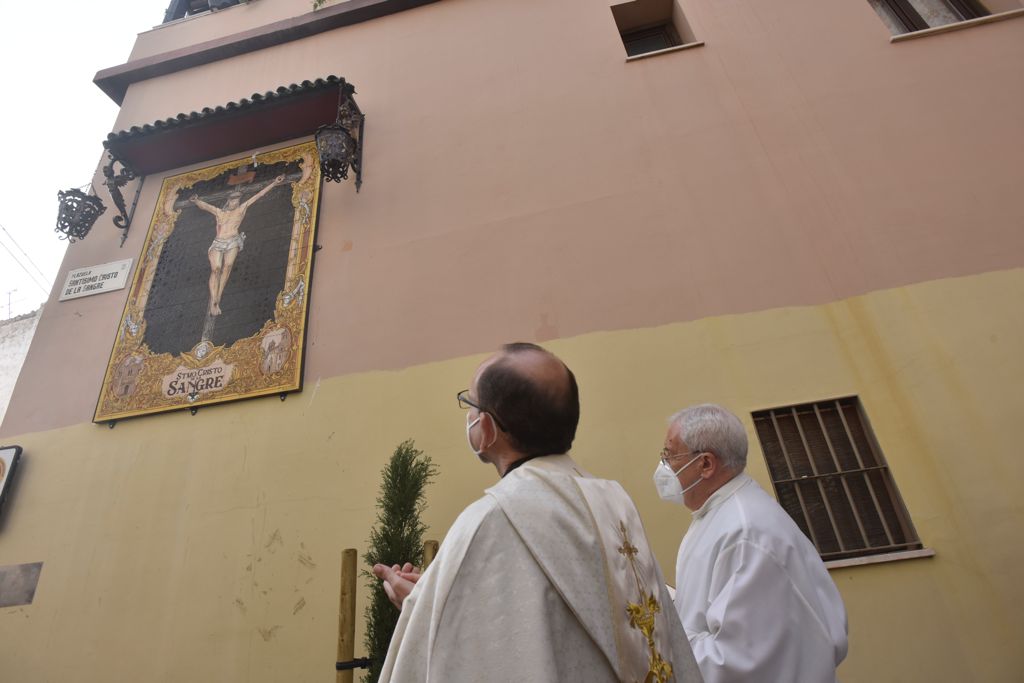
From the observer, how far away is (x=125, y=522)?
4203mm

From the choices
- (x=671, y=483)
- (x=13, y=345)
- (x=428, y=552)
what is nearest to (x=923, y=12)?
(x=671, y=483)

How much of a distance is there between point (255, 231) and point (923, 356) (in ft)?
18.8

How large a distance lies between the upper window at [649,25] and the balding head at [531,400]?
19.0 feet

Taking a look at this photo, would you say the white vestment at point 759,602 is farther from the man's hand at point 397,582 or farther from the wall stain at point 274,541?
the wall stain at point 274,541

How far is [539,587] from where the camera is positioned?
1179 millimetres

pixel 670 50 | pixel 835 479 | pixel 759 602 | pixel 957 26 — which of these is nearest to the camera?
pixel 759 602

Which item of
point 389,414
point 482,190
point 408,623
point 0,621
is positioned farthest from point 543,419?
point 0,621

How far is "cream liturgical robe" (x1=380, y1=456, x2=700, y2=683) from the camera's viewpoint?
1.12 meters

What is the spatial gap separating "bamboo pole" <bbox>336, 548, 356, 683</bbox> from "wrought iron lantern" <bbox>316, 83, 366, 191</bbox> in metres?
3.84

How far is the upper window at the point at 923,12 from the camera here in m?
5.76

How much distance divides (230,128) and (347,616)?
17.9 feet

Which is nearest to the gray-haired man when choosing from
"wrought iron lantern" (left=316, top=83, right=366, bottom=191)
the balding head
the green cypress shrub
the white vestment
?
the white vestment

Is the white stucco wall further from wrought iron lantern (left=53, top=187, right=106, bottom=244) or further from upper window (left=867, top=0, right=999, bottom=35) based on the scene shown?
upper window (left=867, top=0, right=999, bottom=35)

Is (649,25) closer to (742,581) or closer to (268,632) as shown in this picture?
(742,581)
